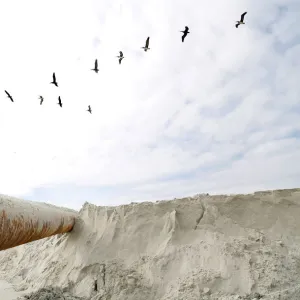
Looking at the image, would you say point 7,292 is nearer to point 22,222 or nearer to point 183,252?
point 22,222

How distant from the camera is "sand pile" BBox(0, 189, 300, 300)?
5.83 metres

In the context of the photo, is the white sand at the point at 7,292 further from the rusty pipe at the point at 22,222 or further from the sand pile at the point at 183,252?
the rusty pipe at the point at 22,222

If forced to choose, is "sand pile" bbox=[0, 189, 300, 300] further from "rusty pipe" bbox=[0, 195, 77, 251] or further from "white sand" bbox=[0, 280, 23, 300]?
"rusty pipe" bbox=[0, 195, 77, 251]

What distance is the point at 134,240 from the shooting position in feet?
23.9

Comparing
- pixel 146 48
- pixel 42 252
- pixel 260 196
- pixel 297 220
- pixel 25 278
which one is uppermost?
pixel 146 48

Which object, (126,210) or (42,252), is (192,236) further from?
(42,252)

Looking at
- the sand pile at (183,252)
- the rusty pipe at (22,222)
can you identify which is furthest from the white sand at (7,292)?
the rusty pipe at (22,222)

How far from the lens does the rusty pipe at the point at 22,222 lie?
469 centimetres

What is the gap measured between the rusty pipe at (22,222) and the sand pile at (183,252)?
118 centimetres

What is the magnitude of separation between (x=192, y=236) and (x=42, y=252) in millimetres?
4918

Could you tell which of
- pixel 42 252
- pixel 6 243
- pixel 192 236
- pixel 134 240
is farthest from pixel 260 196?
pixel 42 252

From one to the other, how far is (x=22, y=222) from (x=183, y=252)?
3.32 meters

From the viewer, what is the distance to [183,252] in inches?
260

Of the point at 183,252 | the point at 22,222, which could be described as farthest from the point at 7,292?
the point at 183,252
